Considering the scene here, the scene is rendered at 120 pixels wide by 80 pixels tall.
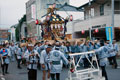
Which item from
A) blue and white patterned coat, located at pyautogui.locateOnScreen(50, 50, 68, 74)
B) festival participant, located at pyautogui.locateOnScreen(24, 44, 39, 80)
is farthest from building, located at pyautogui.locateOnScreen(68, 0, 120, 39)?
blue and white patterned coat, located at pyautogui.locateOnScreen(50, 50, 68, 74)

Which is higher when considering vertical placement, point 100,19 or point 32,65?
point 100,19

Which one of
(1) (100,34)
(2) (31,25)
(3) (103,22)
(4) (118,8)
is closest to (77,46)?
(3) (103,22)

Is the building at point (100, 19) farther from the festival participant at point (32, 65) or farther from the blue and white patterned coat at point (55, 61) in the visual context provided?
the blue and white patterned coat at point (55, 61)

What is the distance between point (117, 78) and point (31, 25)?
53997 millimetres

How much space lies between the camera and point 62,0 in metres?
55.2

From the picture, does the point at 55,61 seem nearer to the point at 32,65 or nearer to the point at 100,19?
the point at 32,65

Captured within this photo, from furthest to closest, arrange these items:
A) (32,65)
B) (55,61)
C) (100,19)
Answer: (100,19) → (32,65) → (55,61)

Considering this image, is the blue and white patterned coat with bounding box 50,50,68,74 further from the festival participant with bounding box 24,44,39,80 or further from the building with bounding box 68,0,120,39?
the building with bounding box 68,0,120,39

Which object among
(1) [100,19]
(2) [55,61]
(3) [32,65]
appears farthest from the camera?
(1) [100,19]

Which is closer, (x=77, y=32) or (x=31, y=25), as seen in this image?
(x=77, y=32)

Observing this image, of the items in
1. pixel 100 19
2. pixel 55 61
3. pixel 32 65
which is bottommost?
pixel 32 65

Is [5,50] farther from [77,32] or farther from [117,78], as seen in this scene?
[77,32]

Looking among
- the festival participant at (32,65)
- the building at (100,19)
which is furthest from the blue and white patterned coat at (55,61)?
the building at (100,19)

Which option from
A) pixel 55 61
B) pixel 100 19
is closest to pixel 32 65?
pixel 55 61
